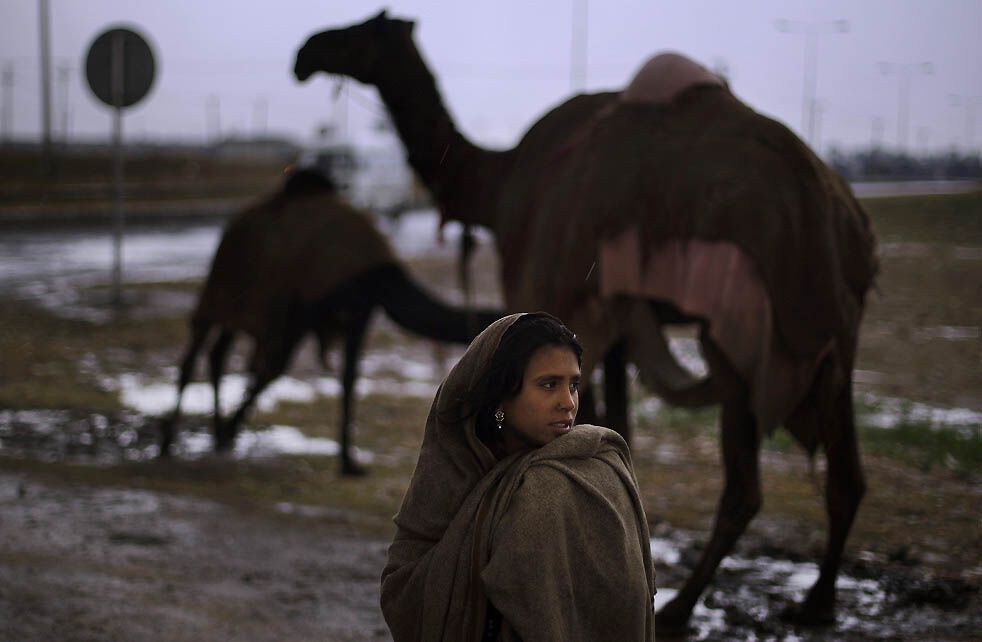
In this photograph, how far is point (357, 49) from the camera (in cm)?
626

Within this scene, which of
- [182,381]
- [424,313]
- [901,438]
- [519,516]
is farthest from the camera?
[182,381]

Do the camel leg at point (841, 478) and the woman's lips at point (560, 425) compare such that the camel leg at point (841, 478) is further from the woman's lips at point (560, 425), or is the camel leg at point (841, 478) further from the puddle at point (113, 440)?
the puddle at point (113, 440)

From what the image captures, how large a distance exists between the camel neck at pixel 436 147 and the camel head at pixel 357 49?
0.09 metres

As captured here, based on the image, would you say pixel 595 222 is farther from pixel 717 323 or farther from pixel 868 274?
pixel 868 274

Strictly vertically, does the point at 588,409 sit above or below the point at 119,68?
below

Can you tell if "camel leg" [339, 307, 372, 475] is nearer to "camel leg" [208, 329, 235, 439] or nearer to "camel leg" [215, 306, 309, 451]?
"camel leg" [215, 306, 309, 451]

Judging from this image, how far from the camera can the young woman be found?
94.7 inches

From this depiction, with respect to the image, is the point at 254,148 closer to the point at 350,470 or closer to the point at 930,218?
the point at 930,218

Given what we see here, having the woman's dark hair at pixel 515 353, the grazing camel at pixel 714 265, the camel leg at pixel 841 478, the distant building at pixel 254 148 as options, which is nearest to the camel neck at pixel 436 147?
the grazing camel at pixel 714 265

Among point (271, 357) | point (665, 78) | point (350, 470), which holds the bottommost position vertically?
point (350, 470)

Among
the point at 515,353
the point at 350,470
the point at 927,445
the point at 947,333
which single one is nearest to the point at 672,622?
the point at 515,353

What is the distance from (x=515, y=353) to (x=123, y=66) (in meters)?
10.0

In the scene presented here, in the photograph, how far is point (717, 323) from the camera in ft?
14.9

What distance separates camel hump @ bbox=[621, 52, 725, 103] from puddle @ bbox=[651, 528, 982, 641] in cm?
215
